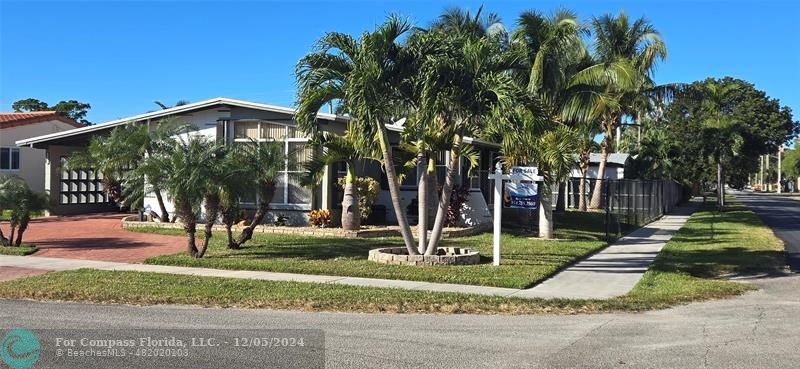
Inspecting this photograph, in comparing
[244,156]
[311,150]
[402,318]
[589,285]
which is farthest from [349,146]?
[402,318]

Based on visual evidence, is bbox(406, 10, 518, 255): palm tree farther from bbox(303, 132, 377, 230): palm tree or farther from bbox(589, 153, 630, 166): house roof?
bbox(589, 153, 630, 166): house roof

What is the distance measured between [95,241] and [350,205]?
6.42 metres

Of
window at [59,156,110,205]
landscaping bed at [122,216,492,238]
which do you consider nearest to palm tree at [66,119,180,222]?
landscaping bed at [122,216,492,238]

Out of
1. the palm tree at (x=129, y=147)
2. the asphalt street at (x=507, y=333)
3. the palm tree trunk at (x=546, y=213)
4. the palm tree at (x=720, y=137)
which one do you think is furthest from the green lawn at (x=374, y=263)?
the palm tree at (x=720, y=137)

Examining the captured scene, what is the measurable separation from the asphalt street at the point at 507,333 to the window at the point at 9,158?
1938 centimetres

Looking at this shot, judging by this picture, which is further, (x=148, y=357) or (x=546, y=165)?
(x=546, y=165)

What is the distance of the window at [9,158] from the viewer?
2617 centimetres

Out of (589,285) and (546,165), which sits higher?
(546,165)

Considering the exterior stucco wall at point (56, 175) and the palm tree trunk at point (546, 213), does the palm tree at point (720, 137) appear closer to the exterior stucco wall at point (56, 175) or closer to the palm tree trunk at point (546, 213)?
the palm tree trunk at point (546, 213)

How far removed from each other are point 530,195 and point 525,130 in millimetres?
2895

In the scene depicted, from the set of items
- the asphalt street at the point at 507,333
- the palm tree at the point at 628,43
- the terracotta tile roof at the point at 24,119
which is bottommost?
the asphalt street at the point at 507,333

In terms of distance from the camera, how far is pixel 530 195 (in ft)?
48.7

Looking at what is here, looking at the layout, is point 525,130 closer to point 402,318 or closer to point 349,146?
point 402,318

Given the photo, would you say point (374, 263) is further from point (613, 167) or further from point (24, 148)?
point (613, 167)
